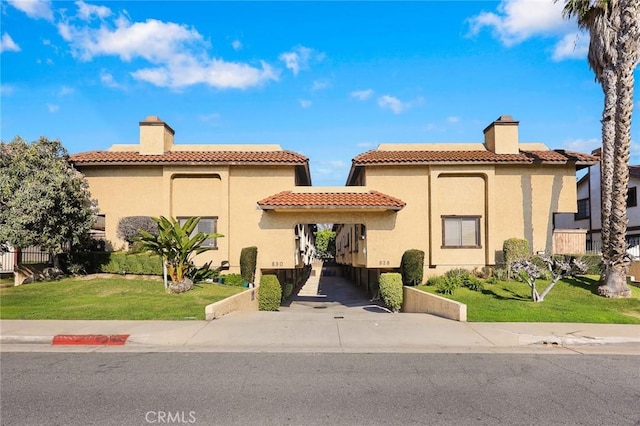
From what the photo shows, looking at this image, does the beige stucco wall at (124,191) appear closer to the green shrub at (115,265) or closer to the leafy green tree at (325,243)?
the green shrub at (115,265)

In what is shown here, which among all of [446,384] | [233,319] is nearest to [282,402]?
[446,384]

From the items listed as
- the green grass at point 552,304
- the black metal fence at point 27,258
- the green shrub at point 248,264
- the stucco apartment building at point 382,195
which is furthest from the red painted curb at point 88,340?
the black metal fence at point 27,258

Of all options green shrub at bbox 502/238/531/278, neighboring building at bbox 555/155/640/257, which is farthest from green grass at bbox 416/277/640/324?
neighboring building at bbox 555/155/640/257

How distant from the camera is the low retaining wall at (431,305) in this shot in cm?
1273

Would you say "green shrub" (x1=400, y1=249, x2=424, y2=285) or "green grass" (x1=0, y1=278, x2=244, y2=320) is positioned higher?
"green shrub" (x1=400, y1=249, x2=424, y2=285)

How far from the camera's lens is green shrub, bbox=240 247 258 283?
752 inches

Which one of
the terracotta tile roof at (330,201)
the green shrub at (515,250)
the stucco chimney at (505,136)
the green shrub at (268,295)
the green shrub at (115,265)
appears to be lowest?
the green shrub at (268,295)

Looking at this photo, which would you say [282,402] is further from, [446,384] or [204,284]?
[204,284]

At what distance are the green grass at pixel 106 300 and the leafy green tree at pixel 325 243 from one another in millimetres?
55722

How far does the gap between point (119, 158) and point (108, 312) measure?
9.92 meters

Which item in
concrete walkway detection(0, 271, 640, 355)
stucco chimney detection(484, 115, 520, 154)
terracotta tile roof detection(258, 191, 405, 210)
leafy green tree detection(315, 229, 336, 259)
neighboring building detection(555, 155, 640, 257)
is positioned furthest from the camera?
leafy green tree detection(315, 229, 336, 259)

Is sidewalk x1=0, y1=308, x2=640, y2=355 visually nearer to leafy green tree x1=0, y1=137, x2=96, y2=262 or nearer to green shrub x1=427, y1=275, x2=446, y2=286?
green shrub x1=427, y1=275, x2=446, y2=286

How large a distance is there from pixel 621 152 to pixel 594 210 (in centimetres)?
1671

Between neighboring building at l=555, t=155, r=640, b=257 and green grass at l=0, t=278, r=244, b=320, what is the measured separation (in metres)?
21.8
